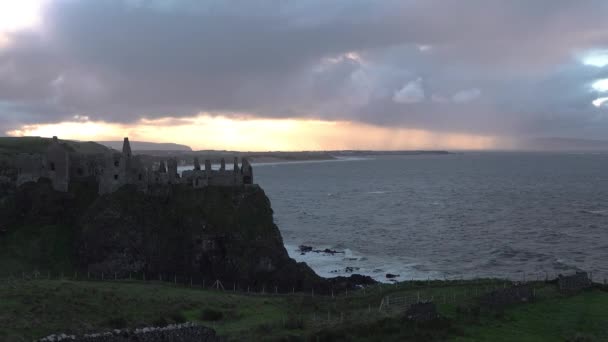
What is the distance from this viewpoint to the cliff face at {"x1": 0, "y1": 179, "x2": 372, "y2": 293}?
215 ft

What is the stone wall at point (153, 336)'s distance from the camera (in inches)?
1017

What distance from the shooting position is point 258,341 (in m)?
33.1

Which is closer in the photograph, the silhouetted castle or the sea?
the silhouetted castle

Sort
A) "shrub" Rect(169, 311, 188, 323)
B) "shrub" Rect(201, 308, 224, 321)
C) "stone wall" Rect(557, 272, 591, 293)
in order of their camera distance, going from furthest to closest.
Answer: "stone wall" Rect(557, 272, 591, 293), "shrub" Rect(201, 308, 224, 321), "shrub" Rect(169, 311, 188, 323)

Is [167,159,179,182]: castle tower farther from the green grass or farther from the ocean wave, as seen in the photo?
the ocean wave

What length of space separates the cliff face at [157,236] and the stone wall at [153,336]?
36.7m

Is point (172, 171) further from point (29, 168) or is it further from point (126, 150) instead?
point (29, 168)

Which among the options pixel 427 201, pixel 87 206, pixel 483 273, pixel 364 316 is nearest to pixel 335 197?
pixel 427 201

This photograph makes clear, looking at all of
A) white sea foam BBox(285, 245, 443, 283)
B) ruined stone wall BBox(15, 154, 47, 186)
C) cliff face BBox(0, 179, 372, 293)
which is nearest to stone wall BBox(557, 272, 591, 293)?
cliff face BBox(0, 179, 372, 293)

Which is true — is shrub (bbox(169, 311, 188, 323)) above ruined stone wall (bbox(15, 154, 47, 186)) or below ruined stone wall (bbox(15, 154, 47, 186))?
below

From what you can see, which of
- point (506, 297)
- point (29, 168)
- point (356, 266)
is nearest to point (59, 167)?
point (29, 168)

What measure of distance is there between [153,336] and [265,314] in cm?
1732

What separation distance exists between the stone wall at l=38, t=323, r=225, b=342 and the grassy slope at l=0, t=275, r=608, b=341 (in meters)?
5.57

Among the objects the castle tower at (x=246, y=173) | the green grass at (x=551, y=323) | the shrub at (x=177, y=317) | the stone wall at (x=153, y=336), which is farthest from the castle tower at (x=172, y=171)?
the stone wall at (x=153, y=336)
